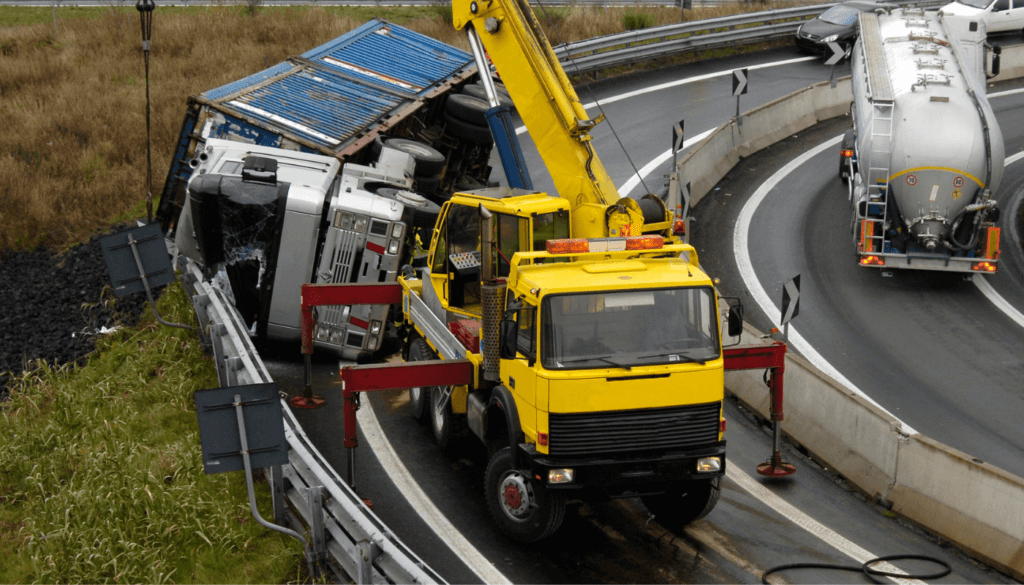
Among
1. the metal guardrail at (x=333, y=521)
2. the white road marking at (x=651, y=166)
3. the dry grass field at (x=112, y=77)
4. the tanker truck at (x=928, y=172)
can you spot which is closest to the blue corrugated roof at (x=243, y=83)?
the dry grass field at (x=112, y=77)

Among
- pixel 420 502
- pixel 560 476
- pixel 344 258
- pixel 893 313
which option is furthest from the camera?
pixel 893 313

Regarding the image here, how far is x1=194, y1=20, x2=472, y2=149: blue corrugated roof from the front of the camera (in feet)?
57.5

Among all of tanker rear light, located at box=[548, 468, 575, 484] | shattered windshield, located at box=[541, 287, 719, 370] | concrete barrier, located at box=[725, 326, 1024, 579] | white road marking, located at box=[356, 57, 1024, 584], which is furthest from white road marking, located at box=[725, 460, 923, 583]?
tanker rear light, located at box=[548, 468, 575, 484]

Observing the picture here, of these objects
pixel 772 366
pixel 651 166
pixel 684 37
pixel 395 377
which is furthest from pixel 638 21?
pixel 395 377

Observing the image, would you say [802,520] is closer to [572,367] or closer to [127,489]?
Result: [572,367]

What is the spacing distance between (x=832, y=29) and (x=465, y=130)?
16.4 m

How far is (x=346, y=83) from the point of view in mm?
19188

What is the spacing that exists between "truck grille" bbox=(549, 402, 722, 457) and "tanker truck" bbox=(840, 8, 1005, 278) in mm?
10696

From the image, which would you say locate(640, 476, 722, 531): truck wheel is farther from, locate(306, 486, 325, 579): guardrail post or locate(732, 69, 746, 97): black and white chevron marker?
locate(732, 69, 746, 97): black and white chevron marker

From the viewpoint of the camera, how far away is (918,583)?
31.0 ft

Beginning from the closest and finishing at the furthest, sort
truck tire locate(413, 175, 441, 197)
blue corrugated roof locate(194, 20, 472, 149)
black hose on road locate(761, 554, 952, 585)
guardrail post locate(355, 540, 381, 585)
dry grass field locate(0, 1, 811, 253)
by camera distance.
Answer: guardrail post locate(355, 540, 381, 585) < black hose on road locate(761, 554, 952, 585) < blue corrugated roof locate(194, 20, 472, 149) < truck tire locate(413, 175, 441, 197) < dry grass field locate(0, 1, 811, 253)

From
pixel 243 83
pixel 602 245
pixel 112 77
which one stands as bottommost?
pixel 602 245

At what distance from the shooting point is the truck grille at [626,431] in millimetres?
9195

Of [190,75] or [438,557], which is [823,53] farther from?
[438,557]
